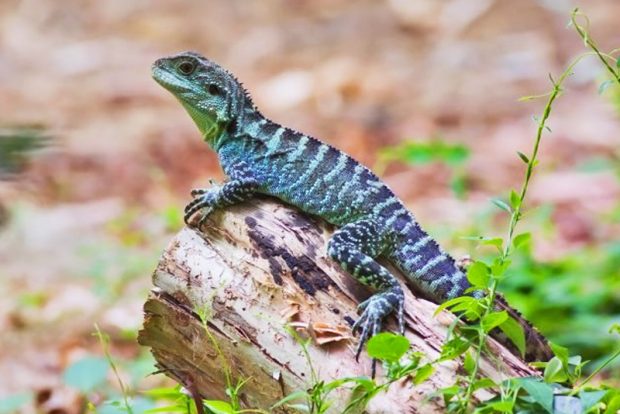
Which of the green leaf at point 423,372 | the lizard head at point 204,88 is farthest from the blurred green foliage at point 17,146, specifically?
the lizard head at point 204,88

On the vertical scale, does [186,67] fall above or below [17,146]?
above

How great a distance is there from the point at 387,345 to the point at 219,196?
4.97 ft

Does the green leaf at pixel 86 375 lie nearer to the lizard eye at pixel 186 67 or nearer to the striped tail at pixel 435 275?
the lizard eye at pixel 186 67

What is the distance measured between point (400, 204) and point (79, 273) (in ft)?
16.1

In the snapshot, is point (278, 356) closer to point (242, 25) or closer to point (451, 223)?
point (451, 223)

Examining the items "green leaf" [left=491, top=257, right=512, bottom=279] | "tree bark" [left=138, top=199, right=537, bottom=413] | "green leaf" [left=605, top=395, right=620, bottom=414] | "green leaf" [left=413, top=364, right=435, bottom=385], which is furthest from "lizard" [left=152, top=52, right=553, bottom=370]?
"green leaf" [left=605, top=395, right=620, bottom=414]

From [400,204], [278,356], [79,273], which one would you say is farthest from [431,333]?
[79,273]

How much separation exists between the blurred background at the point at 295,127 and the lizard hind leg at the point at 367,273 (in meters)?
1.00

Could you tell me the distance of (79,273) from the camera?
9023 mm

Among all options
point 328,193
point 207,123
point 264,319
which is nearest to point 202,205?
point 328,193

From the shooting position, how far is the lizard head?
5.52 metres

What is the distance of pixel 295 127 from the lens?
12.5 m

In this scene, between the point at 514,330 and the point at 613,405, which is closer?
the point at 613,405

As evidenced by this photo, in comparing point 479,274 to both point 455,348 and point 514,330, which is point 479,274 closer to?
point 455,348
